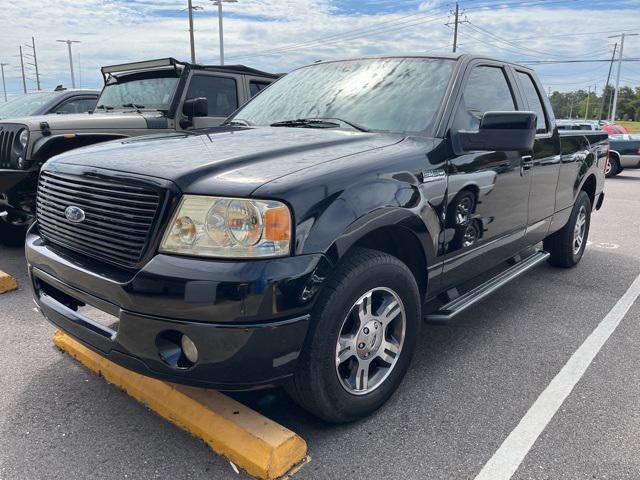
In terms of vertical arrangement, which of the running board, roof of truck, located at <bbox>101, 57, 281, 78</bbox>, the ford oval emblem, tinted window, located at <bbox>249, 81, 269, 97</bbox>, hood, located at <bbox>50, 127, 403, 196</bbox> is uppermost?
roof of truck, located at <bbox>101, 57, 281, 78</bbox>

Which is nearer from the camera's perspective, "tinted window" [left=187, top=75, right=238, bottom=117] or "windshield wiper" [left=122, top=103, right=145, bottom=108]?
"tinted window" [left=187, top=75, right=238, bottom=117]

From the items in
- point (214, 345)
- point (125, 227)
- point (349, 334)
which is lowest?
point (349, 334)

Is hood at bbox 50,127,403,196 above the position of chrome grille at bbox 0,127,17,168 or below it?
above

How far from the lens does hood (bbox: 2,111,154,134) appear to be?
17.4 feet

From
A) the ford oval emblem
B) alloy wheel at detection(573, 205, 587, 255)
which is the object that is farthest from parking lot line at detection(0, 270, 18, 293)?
alloy wheel at detection(573, 205, 587, 255)

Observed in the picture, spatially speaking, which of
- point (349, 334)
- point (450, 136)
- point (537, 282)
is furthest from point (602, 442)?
point (537, 282)

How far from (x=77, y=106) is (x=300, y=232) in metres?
7.10

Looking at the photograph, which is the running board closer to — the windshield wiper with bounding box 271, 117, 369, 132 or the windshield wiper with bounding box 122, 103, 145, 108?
the windshield wiper with bounding box 271, 117, 369, 132

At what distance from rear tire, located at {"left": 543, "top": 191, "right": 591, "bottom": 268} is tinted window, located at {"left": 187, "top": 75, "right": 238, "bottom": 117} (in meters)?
3.92

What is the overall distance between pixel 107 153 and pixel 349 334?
1436mm

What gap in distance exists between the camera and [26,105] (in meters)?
8.02

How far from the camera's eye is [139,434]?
2518mm

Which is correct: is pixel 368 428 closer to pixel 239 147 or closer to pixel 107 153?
pixel 239 147

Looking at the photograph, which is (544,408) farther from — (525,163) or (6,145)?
(6,145)
